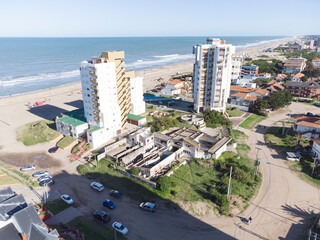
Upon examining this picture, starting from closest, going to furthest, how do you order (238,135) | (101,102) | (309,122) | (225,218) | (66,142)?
(225,218) → (101,102) → (66,142) → (309,122) → (238,135)

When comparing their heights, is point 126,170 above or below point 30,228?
below

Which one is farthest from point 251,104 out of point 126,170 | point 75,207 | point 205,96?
point 75,207

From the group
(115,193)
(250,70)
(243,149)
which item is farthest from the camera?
(250,70)

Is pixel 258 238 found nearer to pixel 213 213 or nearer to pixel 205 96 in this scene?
pixel 213 213

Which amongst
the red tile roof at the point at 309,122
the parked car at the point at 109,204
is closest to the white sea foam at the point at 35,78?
the parked car at the point at 109,204

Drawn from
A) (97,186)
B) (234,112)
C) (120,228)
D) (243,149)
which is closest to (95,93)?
(97,186)

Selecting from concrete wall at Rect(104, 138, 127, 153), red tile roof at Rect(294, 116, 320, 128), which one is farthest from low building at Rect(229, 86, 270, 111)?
concrete wall at Rect(104, 138, 127, 153)

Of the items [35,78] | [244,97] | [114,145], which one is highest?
[244,97]

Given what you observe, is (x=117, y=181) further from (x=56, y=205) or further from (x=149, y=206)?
(x=56, y=205)
